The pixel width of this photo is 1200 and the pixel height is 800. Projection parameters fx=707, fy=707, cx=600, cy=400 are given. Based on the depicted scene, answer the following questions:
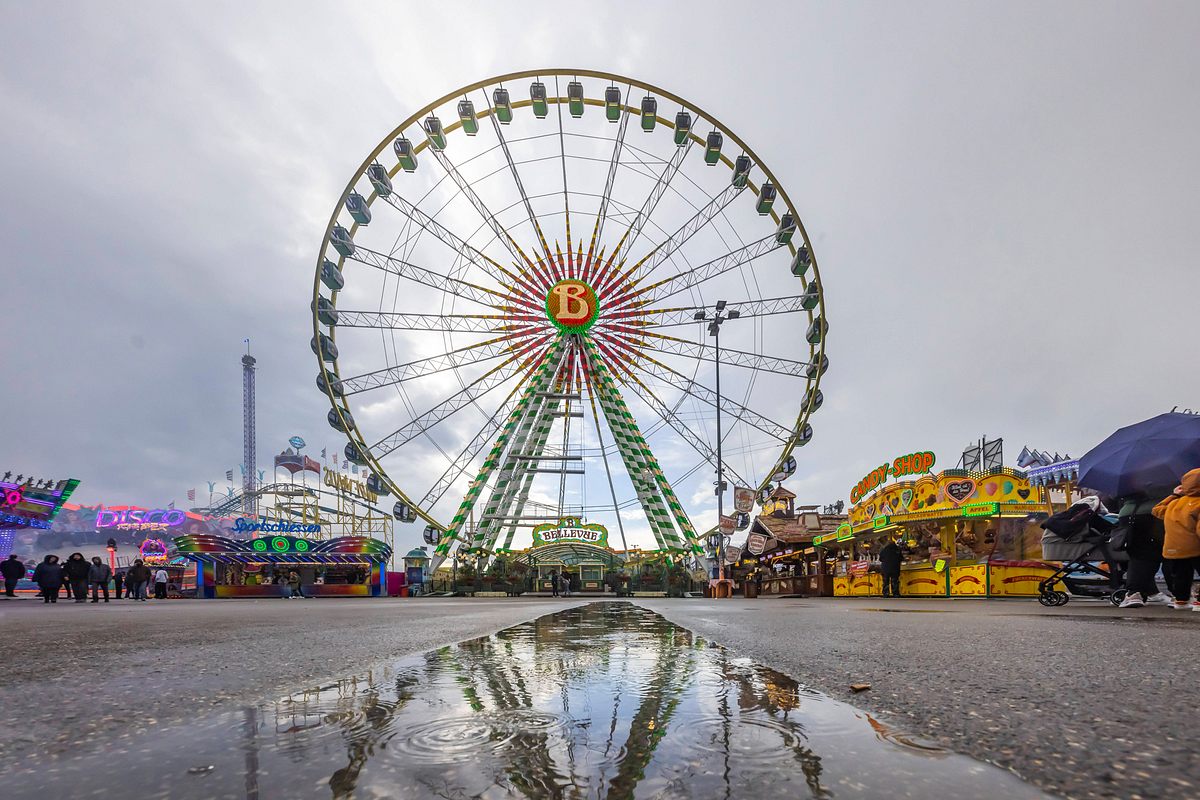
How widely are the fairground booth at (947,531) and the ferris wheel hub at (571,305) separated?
33.3ft

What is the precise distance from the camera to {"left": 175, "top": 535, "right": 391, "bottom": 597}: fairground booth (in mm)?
30688

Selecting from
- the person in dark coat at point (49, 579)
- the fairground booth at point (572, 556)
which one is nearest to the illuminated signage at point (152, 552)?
the fairground booth at point (572, 556)

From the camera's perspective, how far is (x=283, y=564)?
3181cm

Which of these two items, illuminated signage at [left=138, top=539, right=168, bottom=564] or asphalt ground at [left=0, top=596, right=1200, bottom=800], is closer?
asphalt ground at [left=0, top=596, right=1200, bottom=800]

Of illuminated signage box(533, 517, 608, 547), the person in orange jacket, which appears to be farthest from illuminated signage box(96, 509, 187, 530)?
the person in orange jacket

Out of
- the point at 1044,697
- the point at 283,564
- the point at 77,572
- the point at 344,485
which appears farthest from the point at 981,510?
the point at 344,485

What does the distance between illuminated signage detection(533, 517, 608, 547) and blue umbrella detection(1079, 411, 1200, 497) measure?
2115 centimetres

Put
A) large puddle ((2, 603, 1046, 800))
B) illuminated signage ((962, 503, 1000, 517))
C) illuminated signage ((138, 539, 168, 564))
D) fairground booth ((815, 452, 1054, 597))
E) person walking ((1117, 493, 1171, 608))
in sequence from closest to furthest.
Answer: large puddle ((2, 603, 1046, 800)) → person walking ((1117, 493, 1171, 608)) → fairground booth ((815, 452, 1054, 597)) → illuminated signage ((962, 503, 1000, 517)) → illuminated signage ((138, 539, 168, 564))

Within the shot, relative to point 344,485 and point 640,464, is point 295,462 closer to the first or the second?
point 344,485

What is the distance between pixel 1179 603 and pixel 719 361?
1845cm

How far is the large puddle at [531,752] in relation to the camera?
0.81m

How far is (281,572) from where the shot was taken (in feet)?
109

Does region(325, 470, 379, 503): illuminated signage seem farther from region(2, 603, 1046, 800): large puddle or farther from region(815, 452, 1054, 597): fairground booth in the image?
region(2, 603, 1046, 800): large puddle

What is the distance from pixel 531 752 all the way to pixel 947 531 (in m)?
20.4
